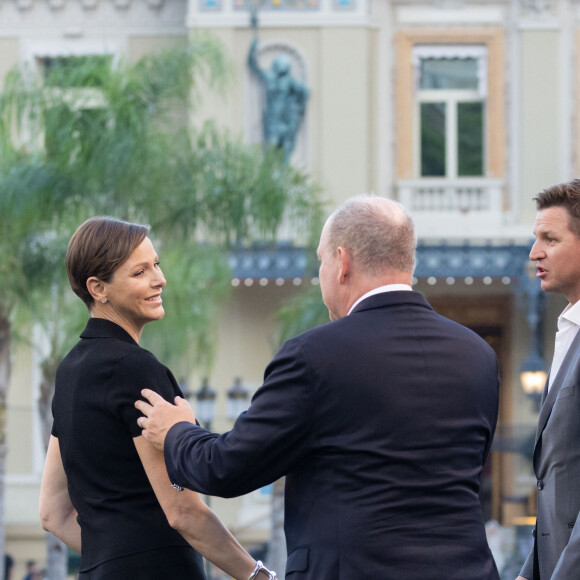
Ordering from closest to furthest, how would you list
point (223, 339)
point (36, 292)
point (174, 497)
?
point (174, 497), point (36, 292), point (223, 339)

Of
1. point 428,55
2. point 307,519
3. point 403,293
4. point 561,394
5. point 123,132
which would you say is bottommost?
point 307,519

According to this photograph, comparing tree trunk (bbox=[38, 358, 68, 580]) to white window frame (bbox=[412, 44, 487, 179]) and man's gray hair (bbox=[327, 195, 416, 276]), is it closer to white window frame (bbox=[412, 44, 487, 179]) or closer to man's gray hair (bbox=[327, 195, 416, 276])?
man's gray hair (bbox=[327, 195, 416, 276])

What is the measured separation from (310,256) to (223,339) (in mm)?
5428

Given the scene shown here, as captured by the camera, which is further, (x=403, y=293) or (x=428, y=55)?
(x=428, y=55)

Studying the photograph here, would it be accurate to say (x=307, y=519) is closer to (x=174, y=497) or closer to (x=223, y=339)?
(x=174, y=497)

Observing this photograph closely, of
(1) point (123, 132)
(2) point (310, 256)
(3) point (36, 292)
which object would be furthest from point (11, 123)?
(2) point (310, 256)

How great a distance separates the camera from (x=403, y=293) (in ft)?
8.66

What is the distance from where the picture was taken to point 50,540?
29.8ft

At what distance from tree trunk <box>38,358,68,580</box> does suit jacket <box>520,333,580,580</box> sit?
20.7 feet

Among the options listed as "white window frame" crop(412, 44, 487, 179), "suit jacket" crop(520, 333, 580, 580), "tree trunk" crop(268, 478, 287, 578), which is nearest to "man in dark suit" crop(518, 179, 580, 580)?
"suit jacket" crop(520, 333, 580, 580)

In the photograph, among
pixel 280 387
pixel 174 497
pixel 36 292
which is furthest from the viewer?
pixel 36 292

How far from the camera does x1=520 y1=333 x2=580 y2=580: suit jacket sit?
9.73ft

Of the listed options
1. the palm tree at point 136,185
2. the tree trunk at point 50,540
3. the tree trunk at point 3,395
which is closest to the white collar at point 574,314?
the palm tree at point 136,185

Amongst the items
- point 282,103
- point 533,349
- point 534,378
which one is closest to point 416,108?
point 282,103
